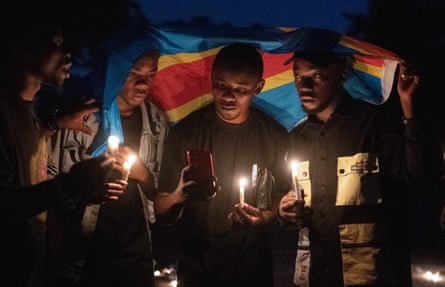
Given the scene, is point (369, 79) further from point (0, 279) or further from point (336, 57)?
point (0, 279)

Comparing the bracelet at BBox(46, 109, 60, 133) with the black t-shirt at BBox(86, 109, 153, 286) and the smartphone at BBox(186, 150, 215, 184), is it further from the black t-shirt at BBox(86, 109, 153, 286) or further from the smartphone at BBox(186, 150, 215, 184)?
the smartphone at BBox(186, 150, 215, 184)

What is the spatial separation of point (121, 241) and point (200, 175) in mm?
1433

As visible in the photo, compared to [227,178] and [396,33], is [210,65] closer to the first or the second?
[227,178]

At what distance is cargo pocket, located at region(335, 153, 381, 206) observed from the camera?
439cm

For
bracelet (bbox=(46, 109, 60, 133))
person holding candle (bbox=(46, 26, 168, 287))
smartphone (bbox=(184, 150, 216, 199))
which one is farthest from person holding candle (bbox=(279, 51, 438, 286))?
bracelet (bbox=(46, 109, 60, 133))

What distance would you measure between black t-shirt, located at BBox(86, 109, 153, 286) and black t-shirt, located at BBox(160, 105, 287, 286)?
51 centimetres

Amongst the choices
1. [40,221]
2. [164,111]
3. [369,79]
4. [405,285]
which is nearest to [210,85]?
[164,111]

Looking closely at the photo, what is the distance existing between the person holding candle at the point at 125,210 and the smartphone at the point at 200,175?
0.87 meters

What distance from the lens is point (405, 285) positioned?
14.1 feet

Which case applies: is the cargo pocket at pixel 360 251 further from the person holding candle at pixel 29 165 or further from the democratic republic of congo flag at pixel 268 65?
the person holding candle at pixel 29 165

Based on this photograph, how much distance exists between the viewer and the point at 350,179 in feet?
14.6

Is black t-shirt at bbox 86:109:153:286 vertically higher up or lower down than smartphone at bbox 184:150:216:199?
lower down

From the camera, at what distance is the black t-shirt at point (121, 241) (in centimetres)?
519

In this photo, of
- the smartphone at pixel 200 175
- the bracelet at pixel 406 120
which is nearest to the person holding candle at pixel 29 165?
the smartphone at pixel 200 175
